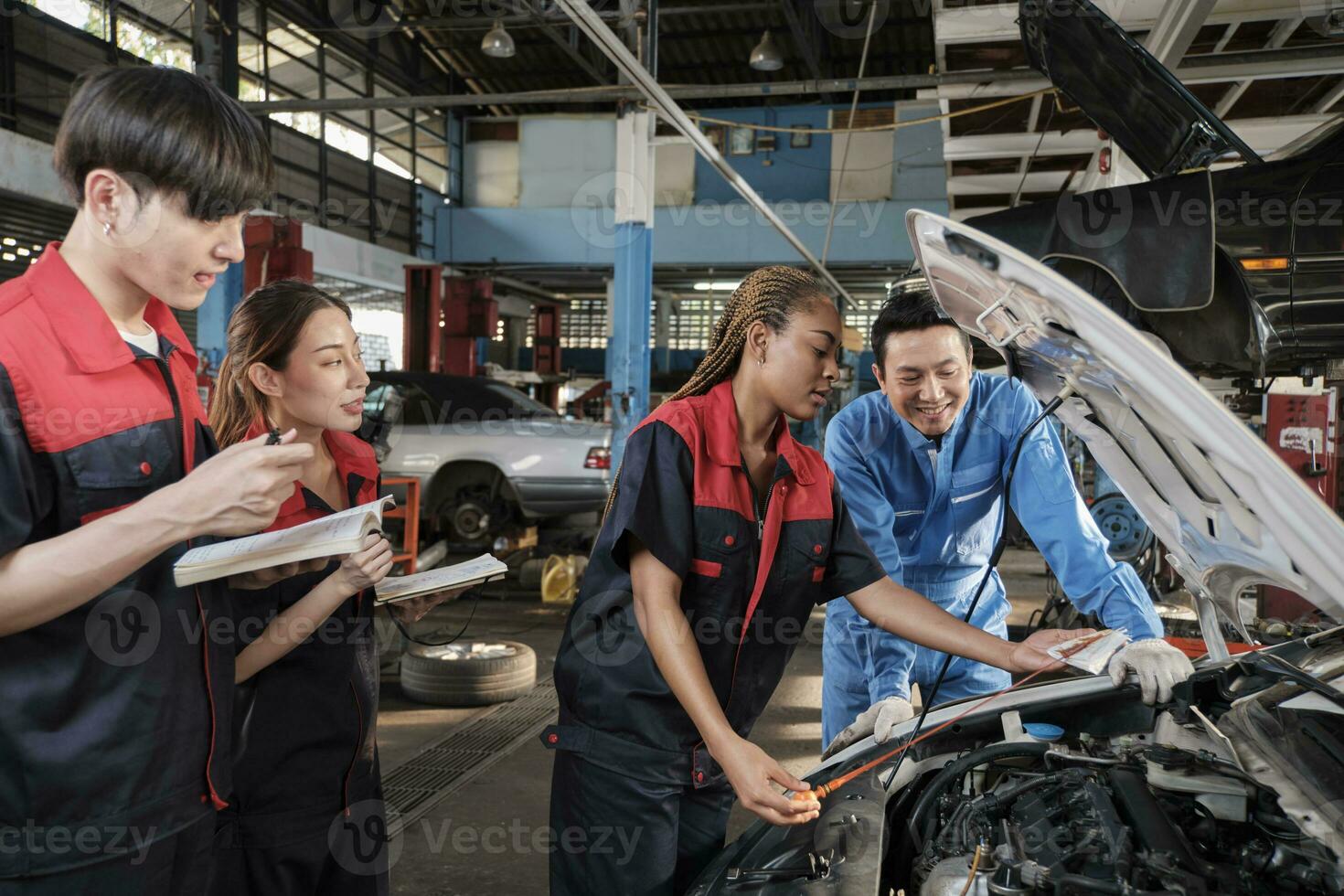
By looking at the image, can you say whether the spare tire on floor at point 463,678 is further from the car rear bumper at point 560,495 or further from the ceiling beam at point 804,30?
→ the ceiling beam at point 804,30

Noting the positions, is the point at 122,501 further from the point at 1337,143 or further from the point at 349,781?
the point at 1337,143

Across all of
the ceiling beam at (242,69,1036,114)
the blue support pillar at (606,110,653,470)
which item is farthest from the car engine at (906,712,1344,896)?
the blue support pillar at (606,110,653,470)

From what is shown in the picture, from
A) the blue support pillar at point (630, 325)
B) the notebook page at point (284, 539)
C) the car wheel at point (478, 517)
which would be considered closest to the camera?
the notebook page at point (284, 539)

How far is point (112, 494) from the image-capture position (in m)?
1.12

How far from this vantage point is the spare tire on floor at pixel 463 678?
490 centimetres

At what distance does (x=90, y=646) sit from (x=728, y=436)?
101cm

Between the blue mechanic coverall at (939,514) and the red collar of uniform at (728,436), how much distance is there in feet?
2.22

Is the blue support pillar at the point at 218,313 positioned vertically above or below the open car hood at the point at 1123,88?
below

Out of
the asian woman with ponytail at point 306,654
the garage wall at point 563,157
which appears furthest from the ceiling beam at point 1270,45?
the garage wall at point 563,157

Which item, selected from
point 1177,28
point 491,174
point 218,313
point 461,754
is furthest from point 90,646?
point 491,174

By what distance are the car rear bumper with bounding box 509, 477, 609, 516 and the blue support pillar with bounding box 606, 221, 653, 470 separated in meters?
0.28

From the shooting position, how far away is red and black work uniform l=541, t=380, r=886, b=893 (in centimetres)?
160

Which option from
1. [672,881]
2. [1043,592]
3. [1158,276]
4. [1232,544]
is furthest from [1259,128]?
[672,881]

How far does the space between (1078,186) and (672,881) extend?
791 cm
